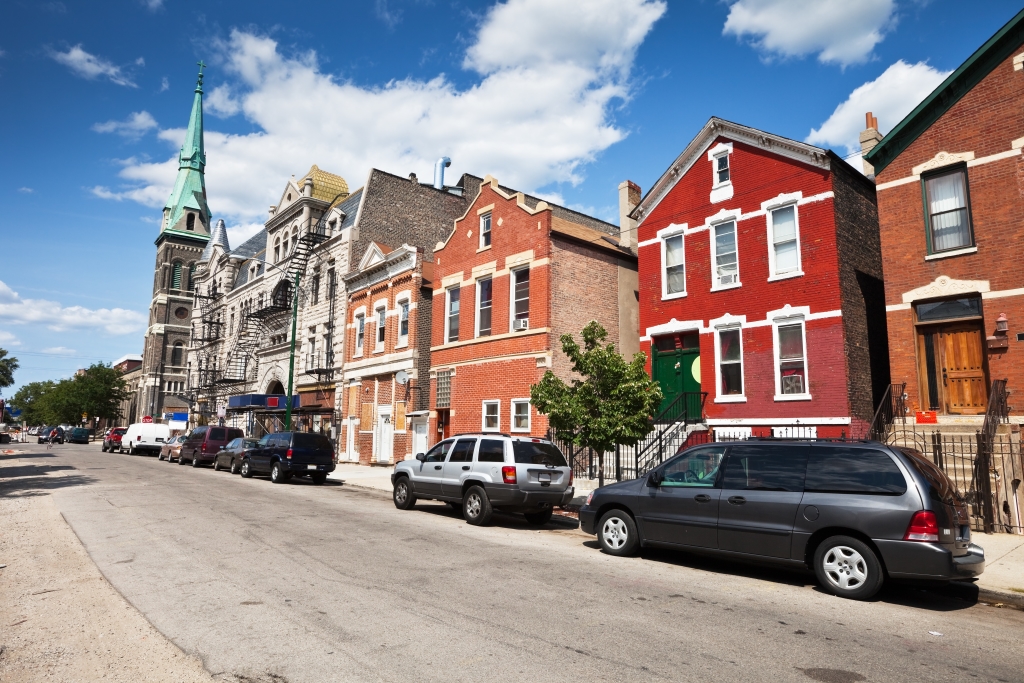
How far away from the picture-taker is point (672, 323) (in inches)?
766

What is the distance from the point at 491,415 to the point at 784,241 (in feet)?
36.9

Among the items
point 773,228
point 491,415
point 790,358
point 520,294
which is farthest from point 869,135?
point 491,415

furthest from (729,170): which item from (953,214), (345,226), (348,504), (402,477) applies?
(345,226)

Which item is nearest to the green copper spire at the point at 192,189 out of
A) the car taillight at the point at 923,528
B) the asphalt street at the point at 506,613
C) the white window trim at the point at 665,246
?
the white window trim at the point at 665,246

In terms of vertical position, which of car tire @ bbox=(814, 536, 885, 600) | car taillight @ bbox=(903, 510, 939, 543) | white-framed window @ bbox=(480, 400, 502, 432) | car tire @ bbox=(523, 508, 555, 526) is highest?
white-framed window @ bbox=(480, 400, 502, 432)

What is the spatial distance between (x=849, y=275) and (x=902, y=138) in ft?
11.3

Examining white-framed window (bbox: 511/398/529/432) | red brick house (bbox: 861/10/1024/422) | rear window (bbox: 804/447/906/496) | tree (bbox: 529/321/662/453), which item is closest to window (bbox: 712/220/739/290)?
red brick house (bbox: 861/10/1024/422)

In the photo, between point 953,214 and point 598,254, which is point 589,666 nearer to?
point 953,214

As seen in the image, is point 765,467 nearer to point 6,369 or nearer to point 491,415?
point 491,415

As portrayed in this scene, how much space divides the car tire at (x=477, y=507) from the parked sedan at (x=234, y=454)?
13386mm

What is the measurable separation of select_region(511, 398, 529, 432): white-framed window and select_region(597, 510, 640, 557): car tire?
11.7 metres

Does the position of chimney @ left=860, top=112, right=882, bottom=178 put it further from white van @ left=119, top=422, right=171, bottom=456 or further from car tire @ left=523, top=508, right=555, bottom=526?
white van @ left=119, top=422, right=171, bottom=456

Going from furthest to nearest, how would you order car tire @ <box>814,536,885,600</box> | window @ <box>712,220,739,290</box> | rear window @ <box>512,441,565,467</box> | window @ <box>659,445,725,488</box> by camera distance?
window @ <box>712,220,739,290</box>
rear window @ <box>512,441,565,467</box>
window @ <box>659,445,725,488</box>
car tire @ <box>814,536,885,600</box>

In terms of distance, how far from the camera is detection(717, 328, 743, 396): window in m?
17.8
